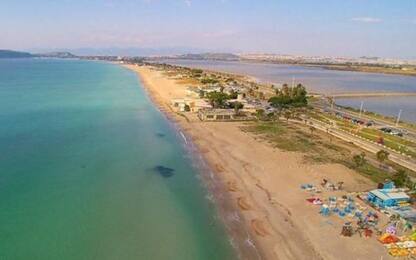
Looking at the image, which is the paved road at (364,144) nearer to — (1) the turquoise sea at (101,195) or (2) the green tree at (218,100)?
(2) the green tree at (218,100)

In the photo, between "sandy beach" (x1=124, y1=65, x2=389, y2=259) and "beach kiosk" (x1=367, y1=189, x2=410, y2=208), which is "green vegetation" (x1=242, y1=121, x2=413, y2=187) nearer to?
"sandy beach" (x1=124, y1=65, x2=389, y2=259)

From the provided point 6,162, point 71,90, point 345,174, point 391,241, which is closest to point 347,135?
point 345,174

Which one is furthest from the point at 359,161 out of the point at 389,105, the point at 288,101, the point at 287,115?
the point at 389,105

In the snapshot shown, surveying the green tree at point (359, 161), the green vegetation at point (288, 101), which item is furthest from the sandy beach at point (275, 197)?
the green vegetation at point (288, 101)

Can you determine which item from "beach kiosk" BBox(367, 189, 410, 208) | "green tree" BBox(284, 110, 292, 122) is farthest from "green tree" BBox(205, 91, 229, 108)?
"beach kiosk" BBox(367, 189, 410, 208)

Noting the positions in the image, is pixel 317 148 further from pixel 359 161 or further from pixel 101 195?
pixel 101 195

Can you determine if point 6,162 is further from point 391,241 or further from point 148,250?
point 391,241
